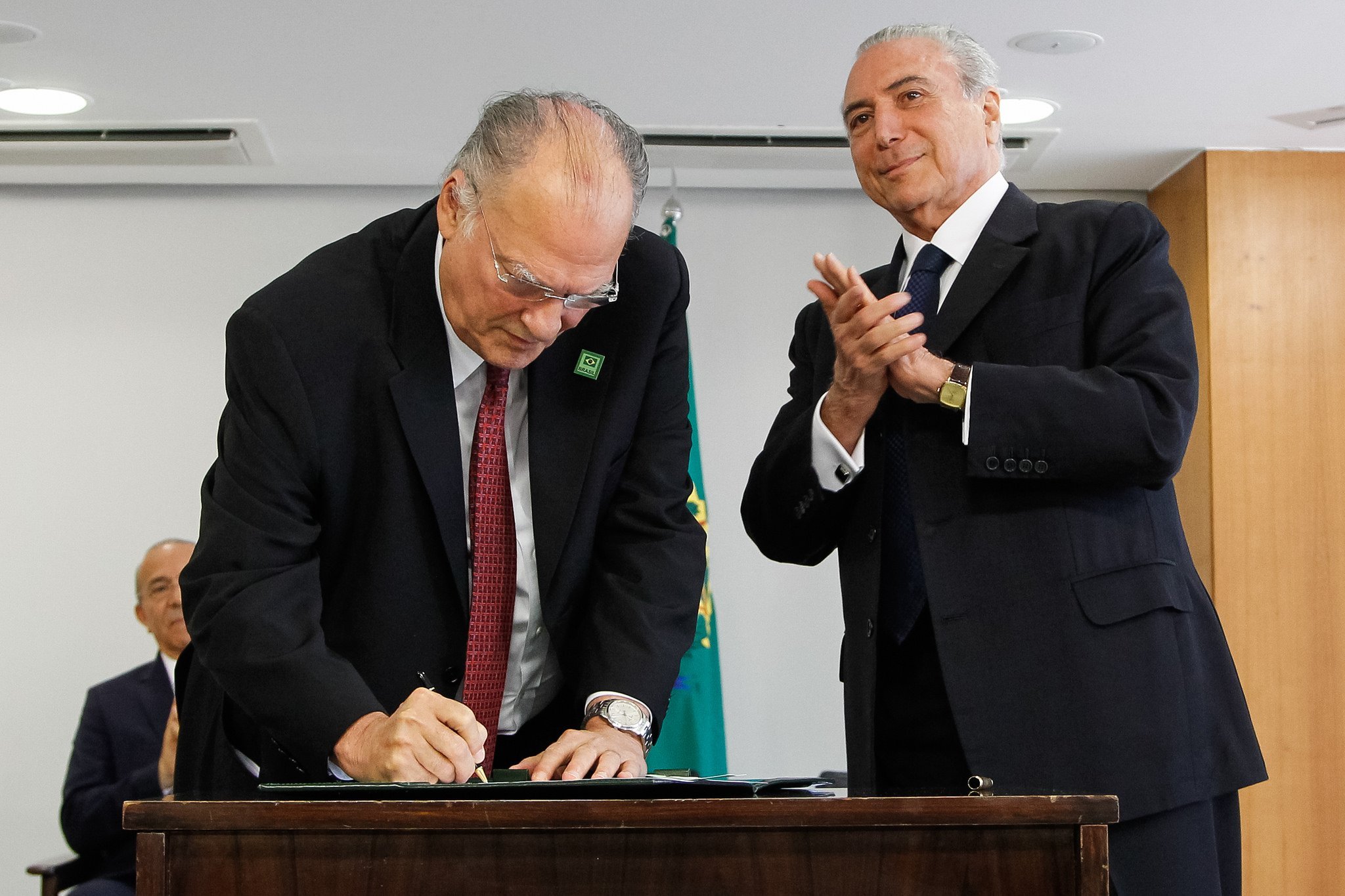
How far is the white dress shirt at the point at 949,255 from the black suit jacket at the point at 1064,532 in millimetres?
27

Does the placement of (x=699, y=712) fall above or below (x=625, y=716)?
below

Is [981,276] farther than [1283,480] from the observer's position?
No

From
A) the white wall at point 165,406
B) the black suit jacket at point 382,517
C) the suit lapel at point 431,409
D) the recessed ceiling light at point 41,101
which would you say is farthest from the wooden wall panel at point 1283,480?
the recessed ceiling light at point 41,101

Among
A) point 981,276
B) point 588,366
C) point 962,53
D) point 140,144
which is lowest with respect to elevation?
point 588,366

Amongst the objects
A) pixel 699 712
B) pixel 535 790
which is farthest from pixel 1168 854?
pixel 699 712

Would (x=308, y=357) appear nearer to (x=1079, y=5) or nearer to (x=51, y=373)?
(x=1079, y=5)

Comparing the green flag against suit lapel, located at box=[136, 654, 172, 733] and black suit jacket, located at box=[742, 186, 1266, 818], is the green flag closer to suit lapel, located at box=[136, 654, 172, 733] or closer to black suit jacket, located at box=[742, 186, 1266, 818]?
suit lapel, located at box=[136, 654, 172, 733]

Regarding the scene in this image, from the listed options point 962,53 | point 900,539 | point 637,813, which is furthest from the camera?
point 962,53

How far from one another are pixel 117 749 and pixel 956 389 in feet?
9.16

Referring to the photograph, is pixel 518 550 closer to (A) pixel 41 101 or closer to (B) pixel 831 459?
(B) pixel 831 459

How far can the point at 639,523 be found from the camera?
1759mm

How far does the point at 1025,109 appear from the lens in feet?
14.1

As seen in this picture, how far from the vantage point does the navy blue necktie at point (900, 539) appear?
5.89 feet

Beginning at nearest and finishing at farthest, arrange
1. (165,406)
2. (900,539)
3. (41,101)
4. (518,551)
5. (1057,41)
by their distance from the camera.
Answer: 1. (518,551)
2. (900,539)
3. (1057,41)
4. (41,101)
5. (165,406)
